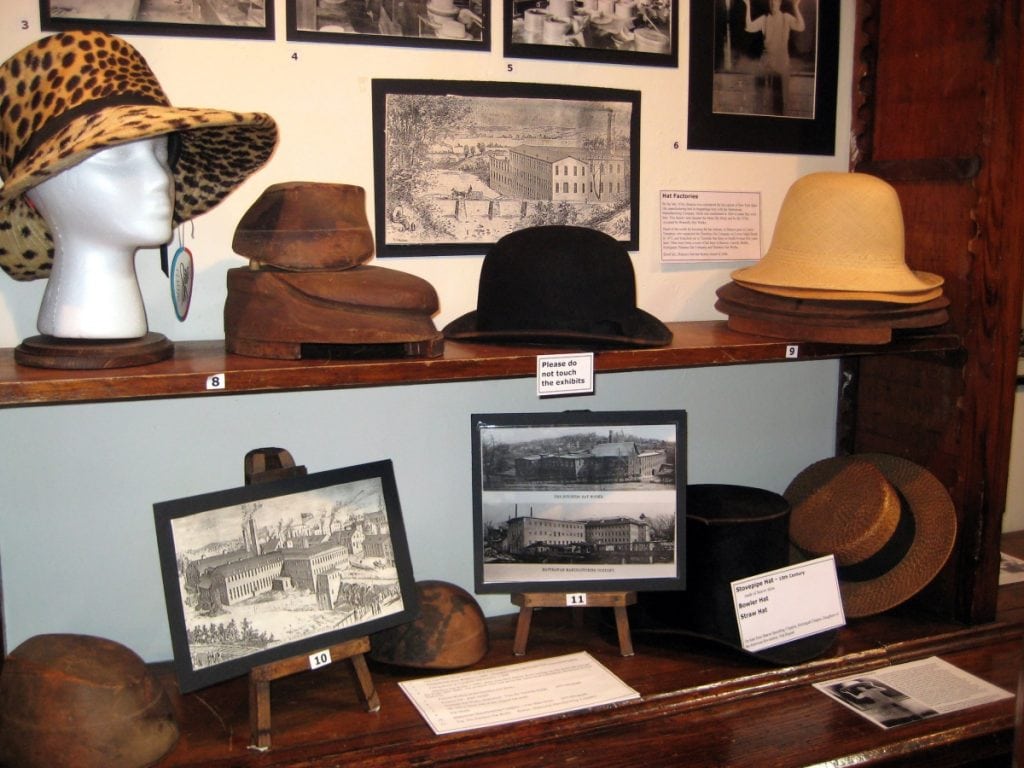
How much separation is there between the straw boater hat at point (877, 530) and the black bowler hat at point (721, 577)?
0.15 meters

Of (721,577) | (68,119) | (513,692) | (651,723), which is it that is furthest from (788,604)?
(68,119)

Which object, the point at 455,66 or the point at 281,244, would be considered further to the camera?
the point at 455,66

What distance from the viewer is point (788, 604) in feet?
5.69

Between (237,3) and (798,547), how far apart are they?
1.48 metres

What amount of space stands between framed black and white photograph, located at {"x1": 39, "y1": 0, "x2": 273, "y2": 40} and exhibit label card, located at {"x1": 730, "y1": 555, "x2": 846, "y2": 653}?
1289 mm

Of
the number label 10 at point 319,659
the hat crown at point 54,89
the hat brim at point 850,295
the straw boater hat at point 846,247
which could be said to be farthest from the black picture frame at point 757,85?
the number label 10 at point 319,659

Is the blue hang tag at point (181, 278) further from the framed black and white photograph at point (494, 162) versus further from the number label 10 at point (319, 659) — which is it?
the number label 10 at point (319, 659)

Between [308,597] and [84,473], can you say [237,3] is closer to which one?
[84,473]

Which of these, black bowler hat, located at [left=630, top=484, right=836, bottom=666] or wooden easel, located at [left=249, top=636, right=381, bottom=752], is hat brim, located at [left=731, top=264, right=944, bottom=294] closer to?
black bowler hat, located at [left=630, top=484, right=836, bottom=666]

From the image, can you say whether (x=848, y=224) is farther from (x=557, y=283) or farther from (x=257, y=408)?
(x=257, y=408)

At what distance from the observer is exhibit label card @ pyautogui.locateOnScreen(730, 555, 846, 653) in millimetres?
1691

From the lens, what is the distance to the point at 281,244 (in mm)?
1384

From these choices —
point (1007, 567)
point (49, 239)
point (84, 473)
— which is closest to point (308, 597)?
point (84, 473)

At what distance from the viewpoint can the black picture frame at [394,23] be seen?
5.32 feet
